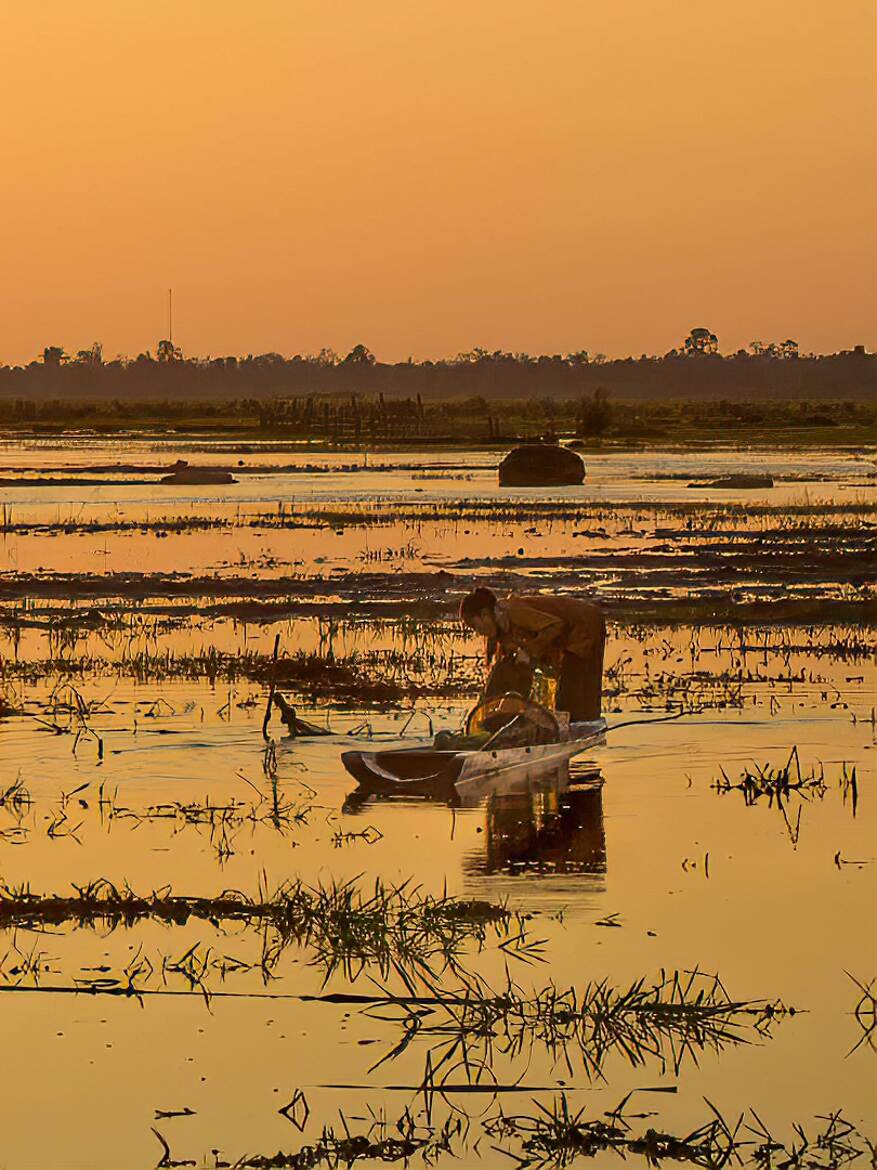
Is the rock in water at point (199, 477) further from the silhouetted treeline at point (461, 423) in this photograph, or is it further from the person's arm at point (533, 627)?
the person's arm at point (533, 627)

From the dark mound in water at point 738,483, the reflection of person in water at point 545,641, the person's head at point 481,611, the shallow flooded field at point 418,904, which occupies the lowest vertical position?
the shallow flooded field at point 418,904

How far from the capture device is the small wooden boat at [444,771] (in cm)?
1390

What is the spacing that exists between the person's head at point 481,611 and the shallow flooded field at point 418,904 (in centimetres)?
116

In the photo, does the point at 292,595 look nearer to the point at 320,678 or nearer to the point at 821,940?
the point at 320,678

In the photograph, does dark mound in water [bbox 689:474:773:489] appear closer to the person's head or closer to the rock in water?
the rock in water

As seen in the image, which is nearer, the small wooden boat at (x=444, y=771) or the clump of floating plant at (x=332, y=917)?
the clump of floating plant at (x=332, y=917)

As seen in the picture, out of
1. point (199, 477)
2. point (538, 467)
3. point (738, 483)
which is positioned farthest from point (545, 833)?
point (199, 477)

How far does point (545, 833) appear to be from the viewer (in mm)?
13039

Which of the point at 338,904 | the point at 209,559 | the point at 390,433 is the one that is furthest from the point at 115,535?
the point at 390,433

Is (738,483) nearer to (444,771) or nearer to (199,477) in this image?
(199,477)

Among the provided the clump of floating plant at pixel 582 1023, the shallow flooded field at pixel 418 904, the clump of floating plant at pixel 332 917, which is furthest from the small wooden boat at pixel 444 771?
the clump of floating plant at pixel 582 1023

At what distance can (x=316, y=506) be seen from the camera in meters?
48.4

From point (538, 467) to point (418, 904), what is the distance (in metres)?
48.3

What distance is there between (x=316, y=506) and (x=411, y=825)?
35185 millimetres
